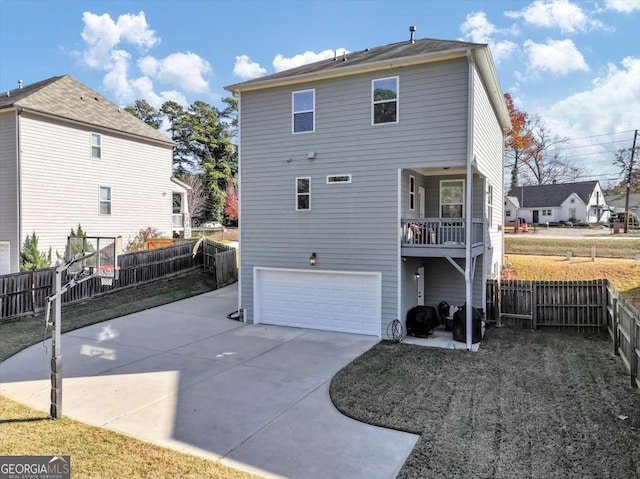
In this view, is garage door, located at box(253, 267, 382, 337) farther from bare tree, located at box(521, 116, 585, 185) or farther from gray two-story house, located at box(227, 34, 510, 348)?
bare tree, located at box(521, 116, 585, 185)

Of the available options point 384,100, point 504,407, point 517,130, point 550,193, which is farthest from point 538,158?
point 504,407

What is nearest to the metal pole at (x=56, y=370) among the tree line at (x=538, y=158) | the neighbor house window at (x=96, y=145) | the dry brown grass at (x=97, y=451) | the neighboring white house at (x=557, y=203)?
the dry brown grass at (x=97, y=451)

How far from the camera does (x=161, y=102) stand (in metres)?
50.3

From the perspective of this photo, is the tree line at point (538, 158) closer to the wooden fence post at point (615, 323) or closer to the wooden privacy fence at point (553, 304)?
the wooden privacy fence at point (553, 304)

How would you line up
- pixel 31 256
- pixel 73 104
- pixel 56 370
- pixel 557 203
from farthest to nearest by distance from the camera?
pixel 557 203 → pixel 73 104 → pixel 31 256 → pixel 56 370

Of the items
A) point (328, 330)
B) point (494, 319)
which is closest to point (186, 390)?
point (328, 330)

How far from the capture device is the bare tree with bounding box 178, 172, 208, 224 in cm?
4183

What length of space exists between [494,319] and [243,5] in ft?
43.4

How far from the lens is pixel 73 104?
18812 millimetres

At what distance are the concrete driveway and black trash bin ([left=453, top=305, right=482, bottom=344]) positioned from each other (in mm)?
2222

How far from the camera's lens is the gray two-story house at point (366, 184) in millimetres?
10485

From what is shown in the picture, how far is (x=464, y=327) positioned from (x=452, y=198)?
15.0 feet

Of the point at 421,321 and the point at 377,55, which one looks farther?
the point at 377,55

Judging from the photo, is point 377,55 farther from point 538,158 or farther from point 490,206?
point 538,158
